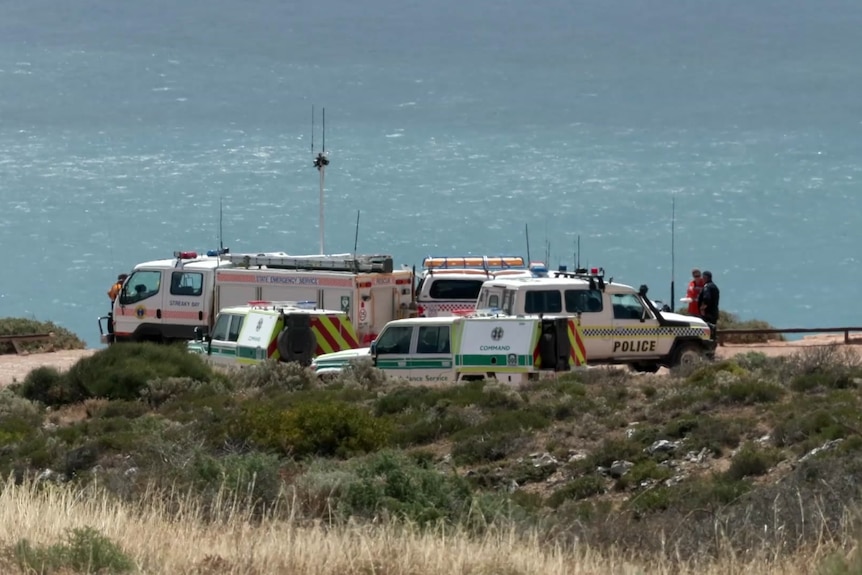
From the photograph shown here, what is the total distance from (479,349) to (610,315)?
3002mm

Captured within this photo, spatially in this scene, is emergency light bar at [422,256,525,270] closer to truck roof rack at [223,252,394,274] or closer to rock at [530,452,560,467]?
truck roof rack at [223,252,394,274]

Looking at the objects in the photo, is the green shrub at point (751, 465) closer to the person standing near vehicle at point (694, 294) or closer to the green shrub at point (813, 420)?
the green shrub at point (813, 420)

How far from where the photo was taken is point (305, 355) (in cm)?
2466

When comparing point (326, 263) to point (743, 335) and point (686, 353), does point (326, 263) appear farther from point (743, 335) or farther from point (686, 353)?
point (743, 335)

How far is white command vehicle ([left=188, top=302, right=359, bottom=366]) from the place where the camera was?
2450cm

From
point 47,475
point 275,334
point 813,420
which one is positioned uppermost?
point 275,334

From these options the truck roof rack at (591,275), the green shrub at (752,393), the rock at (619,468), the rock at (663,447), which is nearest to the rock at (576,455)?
the rock at (619,468)

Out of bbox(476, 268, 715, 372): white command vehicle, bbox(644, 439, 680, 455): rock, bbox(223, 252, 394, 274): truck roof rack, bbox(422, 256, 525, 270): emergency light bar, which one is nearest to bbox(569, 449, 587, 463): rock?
bbox(644, 439, 680, 455): rock

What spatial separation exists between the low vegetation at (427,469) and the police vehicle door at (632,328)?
227cm

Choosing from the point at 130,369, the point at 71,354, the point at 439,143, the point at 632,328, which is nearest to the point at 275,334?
the point at 130,369

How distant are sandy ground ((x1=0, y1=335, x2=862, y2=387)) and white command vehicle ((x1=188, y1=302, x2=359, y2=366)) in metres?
3.87

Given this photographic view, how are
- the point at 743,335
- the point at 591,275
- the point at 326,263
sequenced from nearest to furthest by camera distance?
the point at 591,275, the point at 326,263, the point at 743,335

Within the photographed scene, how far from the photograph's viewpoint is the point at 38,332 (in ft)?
116

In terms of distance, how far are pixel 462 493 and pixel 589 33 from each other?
177 metres
